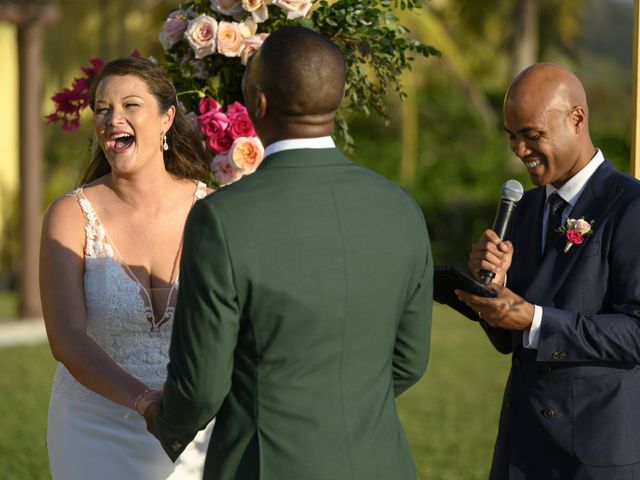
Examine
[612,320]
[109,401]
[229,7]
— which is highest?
[229,7]

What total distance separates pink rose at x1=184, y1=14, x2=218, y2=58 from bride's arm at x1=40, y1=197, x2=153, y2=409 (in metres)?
0.82

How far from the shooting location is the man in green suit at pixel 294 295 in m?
2.87

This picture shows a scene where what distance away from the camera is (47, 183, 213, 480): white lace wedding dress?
4145 millimetres

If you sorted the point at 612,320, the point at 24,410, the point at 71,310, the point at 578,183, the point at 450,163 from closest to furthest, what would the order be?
the point at 612,320 < the point at 578,183 < the point at 71,310 < the point at 24,410 < the point at 450,163

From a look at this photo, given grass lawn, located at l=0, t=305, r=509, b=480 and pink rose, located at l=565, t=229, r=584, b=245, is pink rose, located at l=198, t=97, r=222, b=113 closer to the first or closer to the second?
pink rose, located at l=565, t=229, r=584, b=245

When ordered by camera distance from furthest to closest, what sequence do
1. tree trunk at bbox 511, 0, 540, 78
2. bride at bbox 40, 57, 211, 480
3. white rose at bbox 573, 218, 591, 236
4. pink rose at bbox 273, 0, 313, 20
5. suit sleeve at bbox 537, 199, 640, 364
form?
tree trunk at bbox 511, 0, 540, 78 → pink rose at bbox 273, 0, 313, 20 → bride at bbox 40, 57, 211, 480 → white rose at bbox 573, 218, 591, 236 → suit sleeve at bbox 537, 199, 640, 364

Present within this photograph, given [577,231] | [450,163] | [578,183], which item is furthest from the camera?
[450,163]

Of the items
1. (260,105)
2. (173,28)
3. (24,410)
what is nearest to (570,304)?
(260,105)

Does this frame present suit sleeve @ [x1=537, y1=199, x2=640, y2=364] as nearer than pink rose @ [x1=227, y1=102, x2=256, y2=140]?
Yes

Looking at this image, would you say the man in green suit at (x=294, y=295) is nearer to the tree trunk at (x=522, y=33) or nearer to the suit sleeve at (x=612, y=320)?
the suit sleeve at (x=612, y=320)

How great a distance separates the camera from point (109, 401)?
418 centimetres

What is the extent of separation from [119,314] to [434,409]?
6246mm

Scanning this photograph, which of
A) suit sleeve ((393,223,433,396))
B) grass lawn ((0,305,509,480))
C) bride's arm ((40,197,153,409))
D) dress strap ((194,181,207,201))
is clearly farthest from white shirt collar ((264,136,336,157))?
grass lawn ((0,305,509,480))

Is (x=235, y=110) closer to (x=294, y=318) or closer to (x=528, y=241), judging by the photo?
(x=528, y=241)
